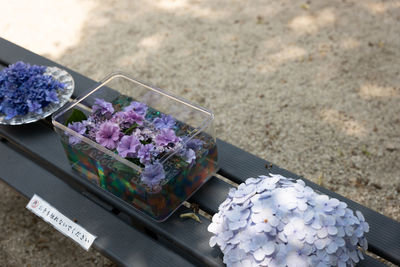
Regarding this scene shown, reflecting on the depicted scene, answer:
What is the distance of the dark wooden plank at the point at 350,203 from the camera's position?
49.2 inches

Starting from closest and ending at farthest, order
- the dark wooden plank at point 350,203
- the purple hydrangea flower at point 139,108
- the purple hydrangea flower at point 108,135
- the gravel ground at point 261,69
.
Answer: the dark wooden plank at point 350,203 → the purple hydrangea flower at point 108,135 → the purple hydrangea flower at point 139,108 → the gravel ground at point 261,69

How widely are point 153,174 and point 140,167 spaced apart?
0.14 feet

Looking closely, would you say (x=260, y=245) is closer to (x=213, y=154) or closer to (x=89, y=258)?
(x=213, y=154)

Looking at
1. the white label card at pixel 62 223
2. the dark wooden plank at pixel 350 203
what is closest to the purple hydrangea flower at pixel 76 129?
the white label card at pixel 62 223

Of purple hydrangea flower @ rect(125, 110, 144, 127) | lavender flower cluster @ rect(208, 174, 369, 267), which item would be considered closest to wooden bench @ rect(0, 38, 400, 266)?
lavender flower cluster @ rect(208, 174, 369, 267)

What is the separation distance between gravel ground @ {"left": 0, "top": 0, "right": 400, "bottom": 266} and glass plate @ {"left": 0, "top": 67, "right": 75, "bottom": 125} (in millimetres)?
659

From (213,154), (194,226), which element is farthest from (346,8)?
(194,226)

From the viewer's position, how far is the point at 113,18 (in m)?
3.49

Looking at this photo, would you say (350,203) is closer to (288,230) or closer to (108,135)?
(288,230)

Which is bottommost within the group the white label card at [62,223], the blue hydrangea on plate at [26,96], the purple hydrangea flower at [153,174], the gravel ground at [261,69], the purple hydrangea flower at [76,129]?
Answer: the gravel ground at [261,69]

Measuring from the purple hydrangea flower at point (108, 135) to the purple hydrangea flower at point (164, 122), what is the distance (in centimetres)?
13

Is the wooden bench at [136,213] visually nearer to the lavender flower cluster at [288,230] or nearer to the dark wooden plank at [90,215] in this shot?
the dark wooden plank at [90,215]

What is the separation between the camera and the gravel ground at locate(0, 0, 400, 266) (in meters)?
2.19

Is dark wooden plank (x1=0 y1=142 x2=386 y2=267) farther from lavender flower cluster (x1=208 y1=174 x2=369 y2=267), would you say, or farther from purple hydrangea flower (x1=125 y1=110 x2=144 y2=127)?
purple hydrangea flower (x1=125 y1=110 x2=144 y2=127)
